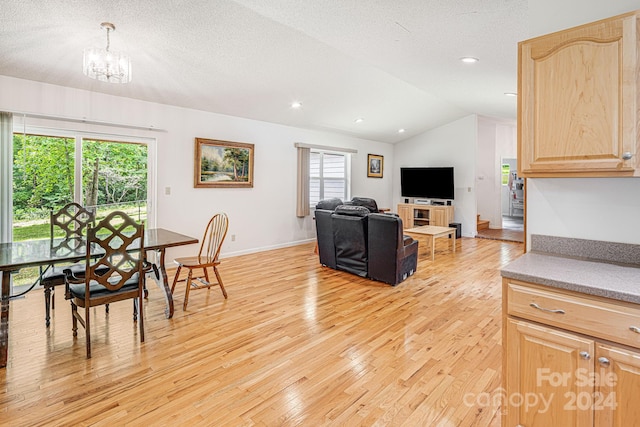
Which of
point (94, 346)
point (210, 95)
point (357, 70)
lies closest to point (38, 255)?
point (94, 346)

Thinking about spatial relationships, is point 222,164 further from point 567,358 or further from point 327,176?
point 567,358

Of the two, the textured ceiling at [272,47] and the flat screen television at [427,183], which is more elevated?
the textured ceiling at [272,47]

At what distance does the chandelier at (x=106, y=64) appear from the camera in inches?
107

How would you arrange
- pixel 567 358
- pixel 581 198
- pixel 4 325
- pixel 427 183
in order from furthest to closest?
pixel 427 183 < pixel 4 325 < pixel 581 198 < pixel 567 358

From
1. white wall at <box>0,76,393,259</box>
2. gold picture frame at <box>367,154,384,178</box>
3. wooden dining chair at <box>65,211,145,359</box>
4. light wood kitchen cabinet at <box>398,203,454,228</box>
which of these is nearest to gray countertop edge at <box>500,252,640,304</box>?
wooden dining chair at <box>65,211,145,359</box>

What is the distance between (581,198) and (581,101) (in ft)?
1.81

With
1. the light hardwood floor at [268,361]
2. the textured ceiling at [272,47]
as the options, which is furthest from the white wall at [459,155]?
the light hardwood floor at [268,361]

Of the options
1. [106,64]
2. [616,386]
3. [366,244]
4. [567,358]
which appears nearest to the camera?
[616,386]

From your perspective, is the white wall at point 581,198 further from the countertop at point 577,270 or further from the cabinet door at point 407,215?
the cabinet door at point 407,215

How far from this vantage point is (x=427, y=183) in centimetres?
835

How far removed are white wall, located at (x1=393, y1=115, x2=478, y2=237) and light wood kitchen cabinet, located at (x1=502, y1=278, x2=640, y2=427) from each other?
6.93 metres

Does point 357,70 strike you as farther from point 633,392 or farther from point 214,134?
point 633,392

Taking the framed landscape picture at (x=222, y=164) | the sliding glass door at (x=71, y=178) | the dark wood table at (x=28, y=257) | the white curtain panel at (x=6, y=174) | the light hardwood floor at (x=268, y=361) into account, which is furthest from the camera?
the framed landscape picture at (x=222, y=164)

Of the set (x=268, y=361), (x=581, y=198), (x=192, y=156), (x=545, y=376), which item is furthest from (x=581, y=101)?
(x=192, y=156)
